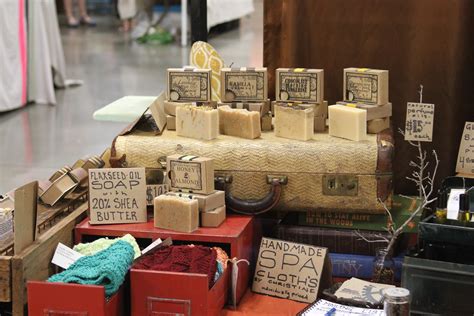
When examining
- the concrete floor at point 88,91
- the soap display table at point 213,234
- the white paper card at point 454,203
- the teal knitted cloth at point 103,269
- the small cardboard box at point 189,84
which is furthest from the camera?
the concrete floor at point 88,91

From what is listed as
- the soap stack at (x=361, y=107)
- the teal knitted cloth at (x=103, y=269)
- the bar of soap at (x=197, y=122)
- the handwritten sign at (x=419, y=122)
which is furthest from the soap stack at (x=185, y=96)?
the handwritten sign at (x=419, y=122)

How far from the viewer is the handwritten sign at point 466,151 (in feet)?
10.4

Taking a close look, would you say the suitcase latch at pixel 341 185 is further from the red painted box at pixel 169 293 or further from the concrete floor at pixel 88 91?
the concrete floor at pixel 88 91

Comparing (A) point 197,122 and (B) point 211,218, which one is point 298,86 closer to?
(A) point 197,122

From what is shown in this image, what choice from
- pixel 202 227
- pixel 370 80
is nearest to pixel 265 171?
pixel 202 227

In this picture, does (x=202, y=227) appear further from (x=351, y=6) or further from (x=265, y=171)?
(x=351, y=6)

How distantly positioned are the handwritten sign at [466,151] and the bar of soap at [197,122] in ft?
3.05

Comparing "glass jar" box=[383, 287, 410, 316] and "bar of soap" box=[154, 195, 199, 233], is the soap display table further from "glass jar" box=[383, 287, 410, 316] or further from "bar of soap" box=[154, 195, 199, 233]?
"glass jar" box=[383, 287, 410, 316]

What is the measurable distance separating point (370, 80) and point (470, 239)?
0.74m

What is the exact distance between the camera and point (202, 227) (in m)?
2.78

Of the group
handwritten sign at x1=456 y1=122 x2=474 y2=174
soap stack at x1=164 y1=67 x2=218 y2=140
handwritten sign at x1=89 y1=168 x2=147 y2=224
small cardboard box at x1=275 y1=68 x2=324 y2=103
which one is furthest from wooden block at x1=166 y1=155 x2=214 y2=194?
handwritten sign at x1=456 y1=122 x2=474 y2=174

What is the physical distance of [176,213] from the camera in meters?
2.72

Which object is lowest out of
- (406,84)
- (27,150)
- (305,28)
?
(27,150)

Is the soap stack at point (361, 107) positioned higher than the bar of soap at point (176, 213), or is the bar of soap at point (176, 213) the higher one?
the soap stack at point (361, 107)
